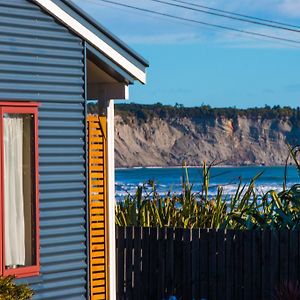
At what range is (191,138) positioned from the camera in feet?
477

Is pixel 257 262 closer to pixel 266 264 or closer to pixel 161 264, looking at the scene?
pixel 266 264

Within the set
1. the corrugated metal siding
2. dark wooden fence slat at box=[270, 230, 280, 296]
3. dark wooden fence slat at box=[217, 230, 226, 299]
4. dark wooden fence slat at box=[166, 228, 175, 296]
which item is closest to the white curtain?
the corrugated metal siding

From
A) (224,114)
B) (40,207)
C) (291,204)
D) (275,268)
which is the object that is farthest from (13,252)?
(224,114)

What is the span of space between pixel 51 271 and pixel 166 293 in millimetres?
2670

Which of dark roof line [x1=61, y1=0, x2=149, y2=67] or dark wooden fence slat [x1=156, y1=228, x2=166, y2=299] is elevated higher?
dark roof line [x1=61, y1=0, x2=149, y2=67]

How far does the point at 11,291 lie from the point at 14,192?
1727mm

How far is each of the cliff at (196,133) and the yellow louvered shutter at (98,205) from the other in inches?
4774

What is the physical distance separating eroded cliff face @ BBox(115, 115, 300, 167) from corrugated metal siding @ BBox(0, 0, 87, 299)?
12379 centimetres

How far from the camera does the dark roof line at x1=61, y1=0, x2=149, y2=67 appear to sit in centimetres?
1310

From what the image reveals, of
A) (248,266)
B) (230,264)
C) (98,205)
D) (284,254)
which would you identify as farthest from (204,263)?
(98,205)

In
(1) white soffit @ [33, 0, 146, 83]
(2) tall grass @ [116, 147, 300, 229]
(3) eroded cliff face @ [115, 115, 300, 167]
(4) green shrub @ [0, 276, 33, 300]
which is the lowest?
(4) green shrub @ [0, 276, 33, 300]

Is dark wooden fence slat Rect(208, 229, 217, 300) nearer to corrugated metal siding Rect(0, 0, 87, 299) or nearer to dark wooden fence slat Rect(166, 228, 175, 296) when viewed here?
dark wooden fence slat Rect(166, 228, 175, 296)

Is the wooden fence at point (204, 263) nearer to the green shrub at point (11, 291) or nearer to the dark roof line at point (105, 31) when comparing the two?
the dark roof line at point (105, 31)

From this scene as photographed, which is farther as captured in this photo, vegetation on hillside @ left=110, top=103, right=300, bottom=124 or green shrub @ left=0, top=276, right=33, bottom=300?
vegetation on hillside @ left=110, top=103, right=300, bottom=124
